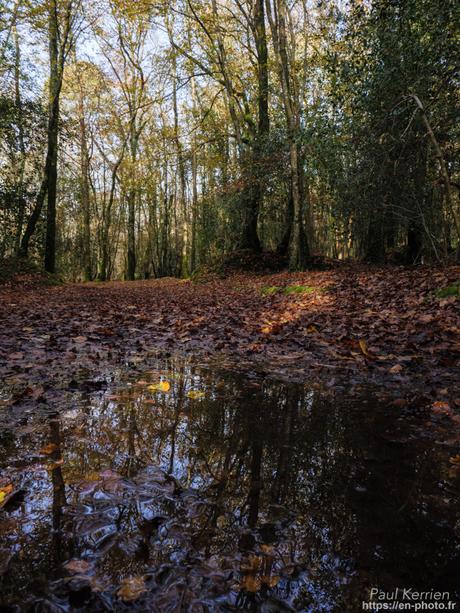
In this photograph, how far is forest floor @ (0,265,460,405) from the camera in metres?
3.23

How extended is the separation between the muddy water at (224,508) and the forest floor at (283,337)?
0.87m

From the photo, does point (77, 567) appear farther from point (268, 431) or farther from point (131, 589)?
point (268, 431)

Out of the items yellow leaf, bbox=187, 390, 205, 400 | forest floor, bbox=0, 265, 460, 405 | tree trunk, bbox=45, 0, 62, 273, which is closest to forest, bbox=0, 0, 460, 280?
tree trunk, bbox=45, 0, 62, 273

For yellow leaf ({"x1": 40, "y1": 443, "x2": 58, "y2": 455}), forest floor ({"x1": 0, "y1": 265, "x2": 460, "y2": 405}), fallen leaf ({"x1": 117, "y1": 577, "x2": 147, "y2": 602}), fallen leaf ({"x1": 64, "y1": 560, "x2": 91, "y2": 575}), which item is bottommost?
fallen leaf ({"x1": 117, "y1": 577, "x2": 147, "y2": 602})

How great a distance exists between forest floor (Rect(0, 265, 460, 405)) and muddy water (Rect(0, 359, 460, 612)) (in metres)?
0.87

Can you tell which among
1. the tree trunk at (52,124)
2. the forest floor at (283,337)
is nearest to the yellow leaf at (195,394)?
the forest floor at (283,337)

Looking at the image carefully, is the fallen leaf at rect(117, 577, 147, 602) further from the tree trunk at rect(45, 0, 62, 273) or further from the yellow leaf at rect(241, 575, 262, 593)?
the tree trunk at rect(45, 0, 62, 273)

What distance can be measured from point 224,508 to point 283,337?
11.6ft

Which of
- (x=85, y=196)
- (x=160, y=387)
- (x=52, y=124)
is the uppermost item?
(x=52, y=124)

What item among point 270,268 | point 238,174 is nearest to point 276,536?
point 270,268

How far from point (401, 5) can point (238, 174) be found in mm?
9307

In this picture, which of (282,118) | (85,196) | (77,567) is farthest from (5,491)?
(85,196)

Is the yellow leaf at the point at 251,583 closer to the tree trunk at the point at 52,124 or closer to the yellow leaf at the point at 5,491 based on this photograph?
the yellow leaf at the point at 5,491

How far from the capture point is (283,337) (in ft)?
16.0
